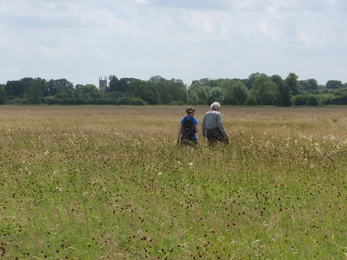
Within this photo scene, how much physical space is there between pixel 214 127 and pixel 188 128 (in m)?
0.81

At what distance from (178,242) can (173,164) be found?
17.2 ft

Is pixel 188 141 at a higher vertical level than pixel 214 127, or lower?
lower

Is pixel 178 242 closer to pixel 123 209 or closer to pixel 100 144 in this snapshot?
pixel 123 209

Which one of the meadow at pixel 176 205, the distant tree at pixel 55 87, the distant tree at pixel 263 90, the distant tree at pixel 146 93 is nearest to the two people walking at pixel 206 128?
the meadow at pixel 176 205

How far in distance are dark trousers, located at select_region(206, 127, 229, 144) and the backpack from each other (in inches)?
19.7

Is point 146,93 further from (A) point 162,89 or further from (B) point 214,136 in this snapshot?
(B) point 214,136

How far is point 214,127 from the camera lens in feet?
46.4

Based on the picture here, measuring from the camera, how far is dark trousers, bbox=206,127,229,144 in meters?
14.2

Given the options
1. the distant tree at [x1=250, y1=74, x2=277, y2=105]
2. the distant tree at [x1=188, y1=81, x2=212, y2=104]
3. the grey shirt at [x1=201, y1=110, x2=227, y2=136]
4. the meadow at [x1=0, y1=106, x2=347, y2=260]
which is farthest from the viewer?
the distant tree at [x1=250, y1=74, x2=277, y2=105]

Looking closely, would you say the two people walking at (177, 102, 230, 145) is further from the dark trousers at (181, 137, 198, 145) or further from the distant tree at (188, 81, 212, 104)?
the distant tree at (188, 81, 212, 104)

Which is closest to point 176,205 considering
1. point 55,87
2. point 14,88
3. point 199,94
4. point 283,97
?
point 283,97

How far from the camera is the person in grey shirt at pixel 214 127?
14.0 metres

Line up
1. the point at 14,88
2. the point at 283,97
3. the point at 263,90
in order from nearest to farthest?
the point at 283,97 < the point at 263,90 < the point at 14,88

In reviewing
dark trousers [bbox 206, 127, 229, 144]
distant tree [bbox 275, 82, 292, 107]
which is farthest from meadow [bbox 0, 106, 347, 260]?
distant tree [bbox 275, 82, 292, 107]
